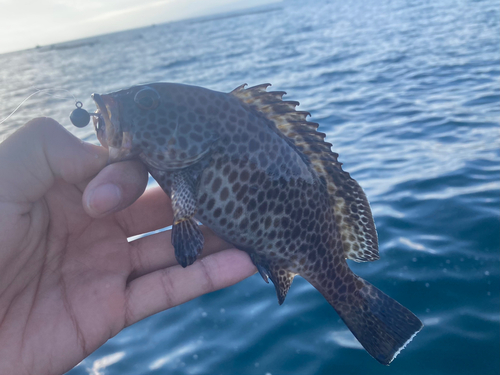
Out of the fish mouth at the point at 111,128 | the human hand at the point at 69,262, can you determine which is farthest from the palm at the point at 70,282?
the fish mouth at the point at 111,128

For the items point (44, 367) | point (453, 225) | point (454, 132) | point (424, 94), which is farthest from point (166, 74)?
point (44, 367)

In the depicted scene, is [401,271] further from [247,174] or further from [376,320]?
[247,174]

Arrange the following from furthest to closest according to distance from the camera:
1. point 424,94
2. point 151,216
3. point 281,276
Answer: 1. point 424,94
2. point 151,216
3. point 281,276

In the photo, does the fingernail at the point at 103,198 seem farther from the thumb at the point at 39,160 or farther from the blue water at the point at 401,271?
the blue water at the point at 401,271

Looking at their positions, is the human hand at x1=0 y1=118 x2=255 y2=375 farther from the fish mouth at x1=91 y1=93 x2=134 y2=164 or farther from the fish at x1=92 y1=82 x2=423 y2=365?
the fish at x1=92 y1=82 x2=423 y2=365

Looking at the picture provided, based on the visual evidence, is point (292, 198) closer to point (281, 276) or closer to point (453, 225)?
point (281, 276)
